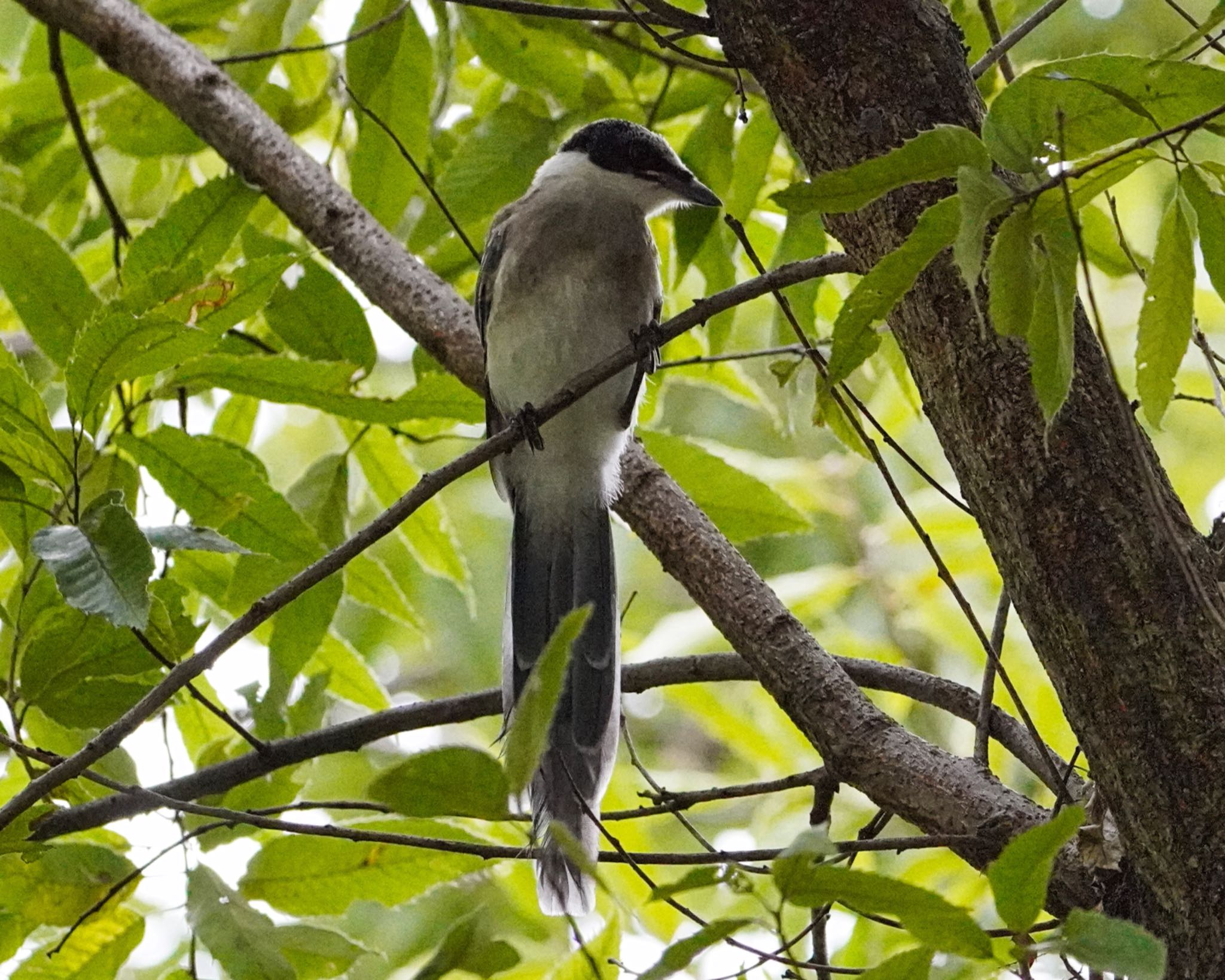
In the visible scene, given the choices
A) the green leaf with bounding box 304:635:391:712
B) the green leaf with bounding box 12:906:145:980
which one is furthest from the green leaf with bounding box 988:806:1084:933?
the green leaf with bounding box 304:635:391:712

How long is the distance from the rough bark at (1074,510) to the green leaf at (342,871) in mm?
Result: 1256

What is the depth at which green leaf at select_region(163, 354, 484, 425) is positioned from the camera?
2516mm

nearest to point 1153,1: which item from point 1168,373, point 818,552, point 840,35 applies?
point 840,35

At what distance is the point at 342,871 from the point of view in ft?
7.98

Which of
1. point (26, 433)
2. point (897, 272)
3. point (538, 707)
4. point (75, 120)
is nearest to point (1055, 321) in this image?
point (897, 272)

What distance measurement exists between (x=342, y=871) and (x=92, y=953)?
43 cm

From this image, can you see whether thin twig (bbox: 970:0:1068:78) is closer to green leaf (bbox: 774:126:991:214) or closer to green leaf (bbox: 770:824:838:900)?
green leaf (bbox: 774:126:991:214)

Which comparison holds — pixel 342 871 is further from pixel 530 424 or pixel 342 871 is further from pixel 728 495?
pixel 728 495

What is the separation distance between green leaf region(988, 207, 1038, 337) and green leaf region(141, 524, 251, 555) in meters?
1.03

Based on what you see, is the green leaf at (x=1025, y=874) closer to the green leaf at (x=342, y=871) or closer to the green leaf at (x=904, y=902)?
the green leaf at (x=904, y=902)

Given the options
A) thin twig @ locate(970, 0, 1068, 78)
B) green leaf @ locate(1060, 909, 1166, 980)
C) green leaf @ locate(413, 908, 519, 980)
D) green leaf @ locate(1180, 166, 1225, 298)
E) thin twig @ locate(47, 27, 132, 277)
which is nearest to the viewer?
green leaf @ locate(1060, 909, 1166, 980)

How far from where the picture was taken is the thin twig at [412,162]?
9.32 feet

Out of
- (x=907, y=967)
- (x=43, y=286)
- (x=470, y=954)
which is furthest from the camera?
(x=43, y=286)

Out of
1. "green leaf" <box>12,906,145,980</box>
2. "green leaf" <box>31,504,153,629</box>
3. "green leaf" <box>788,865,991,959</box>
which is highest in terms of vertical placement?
"green leaf" <box>31,504,153,629</box>
